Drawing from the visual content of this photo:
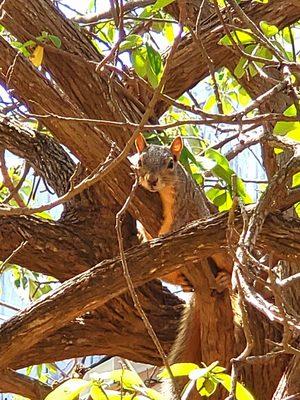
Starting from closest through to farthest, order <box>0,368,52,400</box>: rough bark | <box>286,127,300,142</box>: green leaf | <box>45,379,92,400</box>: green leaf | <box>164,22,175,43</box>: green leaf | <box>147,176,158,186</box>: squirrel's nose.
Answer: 1. <box>45,379,92,400</box>: green leaf
2. <box>286,127,300,142</box>: green leaf
3. <box>0,368,52,400</box>: rough bark
4. <box>147,176,158,186</box>: squirrel's nose
5. <box>164,22,175,43</box>: green leaf

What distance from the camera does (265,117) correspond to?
4.17 feet

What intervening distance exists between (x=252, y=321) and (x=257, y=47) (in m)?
A: 0.68

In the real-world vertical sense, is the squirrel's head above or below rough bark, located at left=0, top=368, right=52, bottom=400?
above

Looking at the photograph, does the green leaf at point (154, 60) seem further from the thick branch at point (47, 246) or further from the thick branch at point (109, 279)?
the thick branch at point (47, 246)

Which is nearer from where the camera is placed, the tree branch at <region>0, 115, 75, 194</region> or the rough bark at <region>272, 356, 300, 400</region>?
the rough bark at <region>272, 356, 300, 400</region>

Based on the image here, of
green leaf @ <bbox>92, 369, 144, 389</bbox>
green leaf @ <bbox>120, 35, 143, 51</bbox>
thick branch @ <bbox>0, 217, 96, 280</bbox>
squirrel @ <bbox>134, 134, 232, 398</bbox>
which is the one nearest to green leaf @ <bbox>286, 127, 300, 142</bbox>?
green leaf @ <bbox>92, 369, 144, 389</bbox>

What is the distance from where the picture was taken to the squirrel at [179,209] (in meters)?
1.97

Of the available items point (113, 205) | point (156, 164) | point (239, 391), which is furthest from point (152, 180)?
point (239, 391)

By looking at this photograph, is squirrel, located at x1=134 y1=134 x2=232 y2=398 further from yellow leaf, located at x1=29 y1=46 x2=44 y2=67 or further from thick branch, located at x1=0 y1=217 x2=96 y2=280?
yellow leaf, located at x1=29 y1=46 x2=44 y2=67

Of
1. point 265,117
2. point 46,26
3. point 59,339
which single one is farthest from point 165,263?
point 46,26

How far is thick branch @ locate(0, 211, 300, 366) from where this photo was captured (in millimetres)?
1568

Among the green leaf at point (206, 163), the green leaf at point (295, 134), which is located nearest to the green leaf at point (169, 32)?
the green leaf at point (206, 163)

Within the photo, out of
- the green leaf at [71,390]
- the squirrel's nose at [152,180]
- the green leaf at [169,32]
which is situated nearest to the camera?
the green leaf at [71,390]

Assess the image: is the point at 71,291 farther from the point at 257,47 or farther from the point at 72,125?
the point at 257,47
